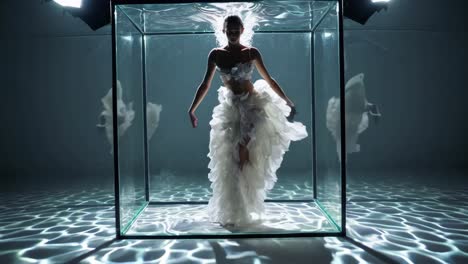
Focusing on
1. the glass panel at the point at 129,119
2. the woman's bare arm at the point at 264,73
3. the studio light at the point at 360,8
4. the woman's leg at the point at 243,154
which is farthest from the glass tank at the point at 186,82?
the woman's leg at the point at 243,154

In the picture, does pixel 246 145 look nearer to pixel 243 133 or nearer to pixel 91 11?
pixel 243 133

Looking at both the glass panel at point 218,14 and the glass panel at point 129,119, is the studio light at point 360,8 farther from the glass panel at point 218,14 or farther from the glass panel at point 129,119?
the glass panel at point 129,119

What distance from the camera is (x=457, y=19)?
638 centimetres

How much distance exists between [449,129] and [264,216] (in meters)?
5.57

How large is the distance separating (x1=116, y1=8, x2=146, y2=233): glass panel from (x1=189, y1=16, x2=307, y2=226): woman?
68 centimetres

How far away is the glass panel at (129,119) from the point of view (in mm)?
2557

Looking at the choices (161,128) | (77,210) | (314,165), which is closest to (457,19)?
(314,165)

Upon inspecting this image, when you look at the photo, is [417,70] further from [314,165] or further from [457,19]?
[314,165]

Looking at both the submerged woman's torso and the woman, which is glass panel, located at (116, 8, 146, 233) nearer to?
the woman

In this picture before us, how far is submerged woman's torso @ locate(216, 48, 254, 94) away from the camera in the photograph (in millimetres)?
2602

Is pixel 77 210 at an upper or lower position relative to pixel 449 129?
lower

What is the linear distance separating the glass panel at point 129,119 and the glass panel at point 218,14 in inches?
6.9

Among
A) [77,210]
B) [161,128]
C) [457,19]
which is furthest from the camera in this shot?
[457,19]

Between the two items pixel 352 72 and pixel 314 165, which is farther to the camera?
pixel 352 72
